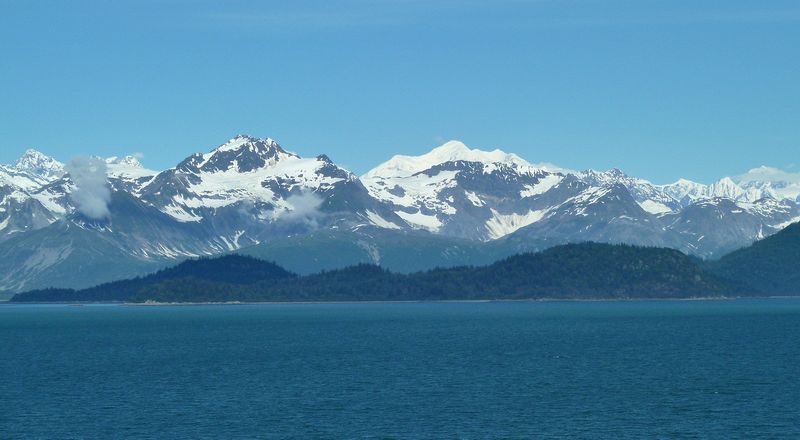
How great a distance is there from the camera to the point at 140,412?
134 metres

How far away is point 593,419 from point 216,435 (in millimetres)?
38157

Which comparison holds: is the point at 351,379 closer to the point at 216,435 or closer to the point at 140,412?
the point at 140,412

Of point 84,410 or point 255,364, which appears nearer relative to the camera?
point 84,410

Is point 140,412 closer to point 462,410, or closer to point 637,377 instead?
point 462,410

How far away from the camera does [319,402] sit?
141125mm

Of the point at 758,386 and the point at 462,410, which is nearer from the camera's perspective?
the point at 462,410

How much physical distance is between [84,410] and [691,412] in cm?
6586

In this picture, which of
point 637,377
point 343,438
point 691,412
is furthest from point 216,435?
point 637,377

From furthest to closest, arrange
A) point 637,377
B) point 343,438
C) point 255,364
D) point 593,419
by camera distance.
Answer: point 255,364, point 637,377, point 593,419, point 343,438

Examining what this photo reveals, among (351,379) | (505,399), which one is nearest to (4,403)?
(351,379)

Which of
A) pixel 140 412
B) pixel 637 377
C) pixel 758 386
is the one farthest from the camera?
pixel 637 377

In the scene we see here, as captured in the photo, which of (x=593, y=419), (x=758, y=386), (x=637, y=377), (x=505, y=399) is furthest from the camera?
(x=637, y=377)

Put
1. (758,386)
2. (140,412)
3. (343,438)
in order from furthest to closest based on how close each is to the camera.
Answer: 1. (758,386)
2. (140,412)
3. (343,438)

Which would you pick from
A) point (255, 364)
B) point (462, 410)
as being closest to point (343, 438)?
point (462, 410)
